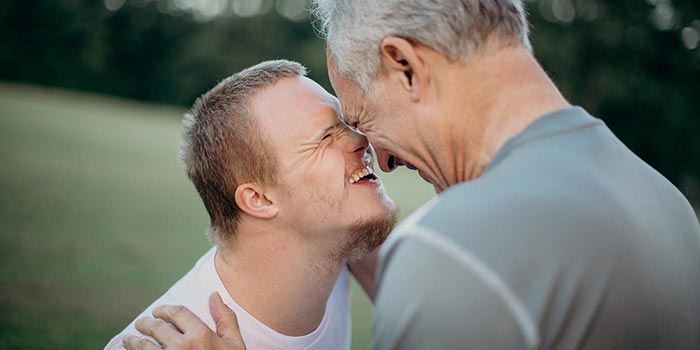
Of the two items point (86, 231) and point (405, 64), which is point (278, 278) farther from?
point (86, 231)

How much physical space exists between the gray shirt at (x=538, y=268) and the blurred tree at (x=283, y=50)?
118 ft

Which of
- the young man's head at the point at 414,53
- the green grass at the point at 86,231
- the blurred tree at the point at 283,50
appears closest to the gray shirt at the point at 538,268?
the young man's head at the point at 414,53

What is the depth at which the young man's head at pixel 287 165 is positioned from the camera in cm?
300

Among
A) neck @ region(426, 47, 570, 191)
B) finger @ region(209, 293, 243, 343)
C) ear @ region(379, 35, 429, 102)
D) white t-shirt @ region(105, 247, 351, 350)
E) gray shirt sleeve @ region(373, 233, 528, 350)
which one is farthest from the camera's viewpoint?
white t-shirt @ region(105, 247, 351, 350)

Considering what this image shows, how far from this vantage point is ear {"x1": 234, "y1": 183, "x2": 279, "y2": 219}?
3059 mm

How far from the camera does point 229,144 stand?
313 cm

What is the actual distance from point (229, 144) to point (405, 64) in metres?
1.26

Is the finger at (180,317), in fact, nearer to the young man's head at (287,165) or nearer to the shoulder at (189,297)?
the shoulder at (189,297)

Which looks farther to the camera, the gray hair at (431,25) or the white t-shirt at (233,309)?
the white t-shirt at (233,309)

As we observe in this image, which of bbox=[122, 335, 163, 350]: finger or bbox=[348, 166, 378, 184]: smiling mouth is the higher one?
bbox=[348, 166, 378, 184]: smiling mouth

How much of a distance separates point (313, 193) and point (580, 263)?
1.60 meters

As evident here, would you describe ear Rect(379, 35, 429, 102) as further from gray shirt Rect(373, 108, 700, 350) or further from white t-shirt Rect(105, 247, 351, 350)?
white t-shirt Rect(105, 247, 351, 350)

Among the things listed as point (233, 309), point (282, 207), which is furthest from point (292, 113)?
point (233, 309)

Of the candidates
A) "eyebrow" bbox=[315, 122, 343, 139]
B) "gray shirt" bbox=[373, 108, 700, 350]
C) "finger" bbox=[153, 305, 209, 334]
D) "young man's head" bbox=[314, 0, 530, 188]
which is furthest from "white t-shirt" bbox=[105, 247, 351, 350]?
"gray shirt" bbox=[373, 108, 700, 350]
